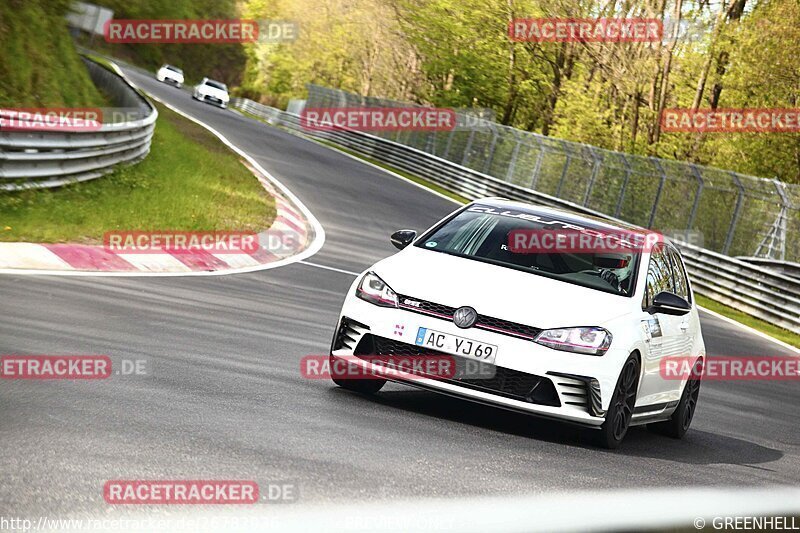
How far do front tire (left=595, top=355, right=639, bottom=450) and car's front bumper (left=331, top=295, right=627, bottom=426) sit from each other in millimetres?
95

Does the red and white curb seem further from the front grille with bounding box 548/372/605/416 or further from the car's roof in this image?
the front grille with bounding box 548/372/605/416

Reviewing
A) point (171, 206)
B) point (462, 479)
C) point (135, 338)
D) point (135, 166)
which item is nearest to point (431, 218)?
point (135, 166)

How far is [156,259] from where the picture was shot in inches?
627

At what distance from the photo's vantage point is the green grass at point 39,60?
80.3ft

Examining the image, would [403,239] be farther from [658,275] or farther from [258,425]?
[258,425]

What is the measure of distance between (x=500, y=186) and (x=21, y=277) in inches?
1072

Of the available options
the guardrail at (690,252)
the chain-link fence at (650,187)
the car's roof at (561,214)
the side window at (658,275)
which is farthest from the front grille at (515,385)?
the chain-link fence at (650,187)

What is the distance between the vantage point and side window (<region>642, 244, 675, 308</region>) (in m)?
9.14

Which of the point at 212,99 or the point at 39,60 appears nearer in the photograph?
the point at 39,60

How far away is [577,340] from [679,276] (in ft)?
8.36

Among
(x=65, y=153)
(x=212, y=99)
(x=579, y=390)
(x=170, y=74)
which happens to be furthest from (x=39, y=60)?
(x=170, y=74)

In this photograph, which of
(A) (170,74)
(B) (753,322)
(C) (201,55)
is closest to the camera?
(B) (753,322)

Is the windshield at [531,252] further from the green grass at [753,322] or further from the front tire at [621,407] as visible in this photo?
the green grass at [753,322]

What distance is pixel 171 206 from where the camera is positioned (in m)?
20.4
